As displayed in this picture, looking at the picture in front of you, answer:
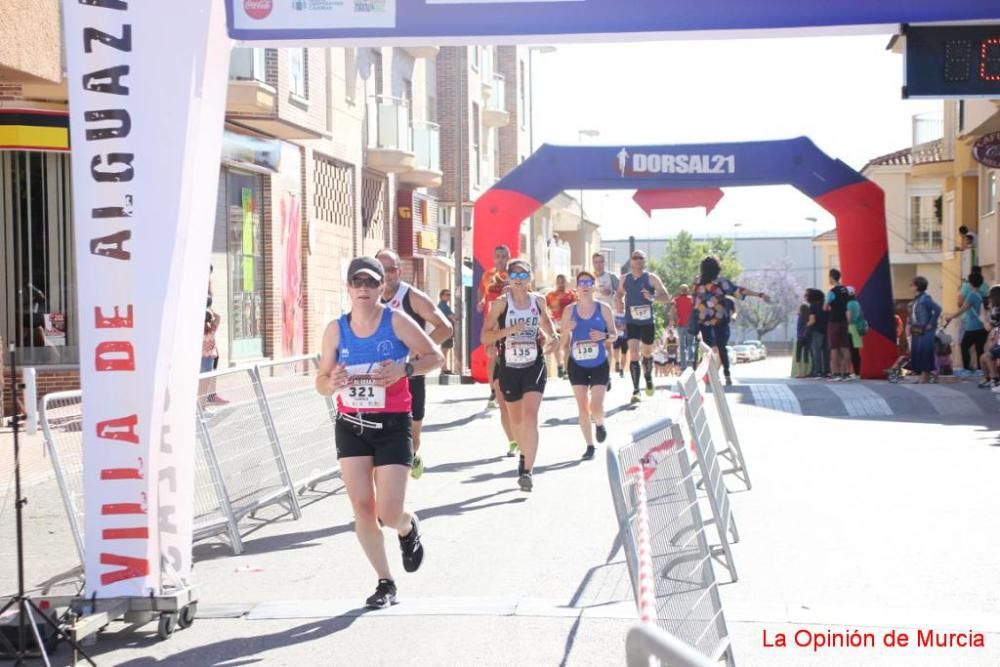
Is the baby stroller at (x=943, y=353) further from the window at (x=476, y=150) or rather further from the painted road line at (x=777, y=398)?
the window at (x=476, y=150)

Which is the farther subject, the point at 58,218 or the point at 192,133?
the point at 58,218

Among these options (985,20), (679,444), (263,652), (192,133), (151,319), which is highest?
(985,20)

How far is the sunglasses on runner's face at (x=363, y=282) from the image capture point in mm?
7574

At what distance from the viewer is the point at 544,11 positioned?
8.04m

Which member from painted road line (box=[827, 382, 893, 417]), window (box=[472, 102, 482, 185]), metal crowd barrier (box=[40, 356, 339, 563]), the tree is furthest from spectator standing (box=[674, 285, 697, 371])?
the tree

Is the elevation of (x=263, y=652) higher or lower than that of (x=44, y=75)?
lower

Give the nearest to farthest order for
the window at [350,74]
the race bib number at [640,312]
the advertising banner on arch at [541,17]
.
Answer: the advertising banner on arch at [541,17]
the race bib number at [640,312]
the window at [350,74]

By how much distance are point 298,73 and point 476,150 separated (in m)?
20.4

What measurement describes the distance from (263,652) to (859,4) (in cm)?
470

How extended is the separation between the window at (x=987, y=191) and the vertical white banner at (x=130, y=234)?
105ft

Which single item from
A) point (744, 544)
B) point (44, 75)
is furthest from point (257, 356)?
point (744, 544)

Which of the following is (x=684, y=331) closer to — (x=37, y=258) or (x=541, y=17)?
(x=37, y=258)

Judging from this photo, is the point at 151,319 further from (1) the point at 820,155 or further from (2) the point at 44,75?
(1) the point at 820,155

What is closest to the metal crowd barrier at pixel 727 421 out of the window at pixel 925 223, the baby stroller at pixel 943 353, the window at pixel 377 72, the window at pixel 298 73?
the baby stroller at pixel 943 353
